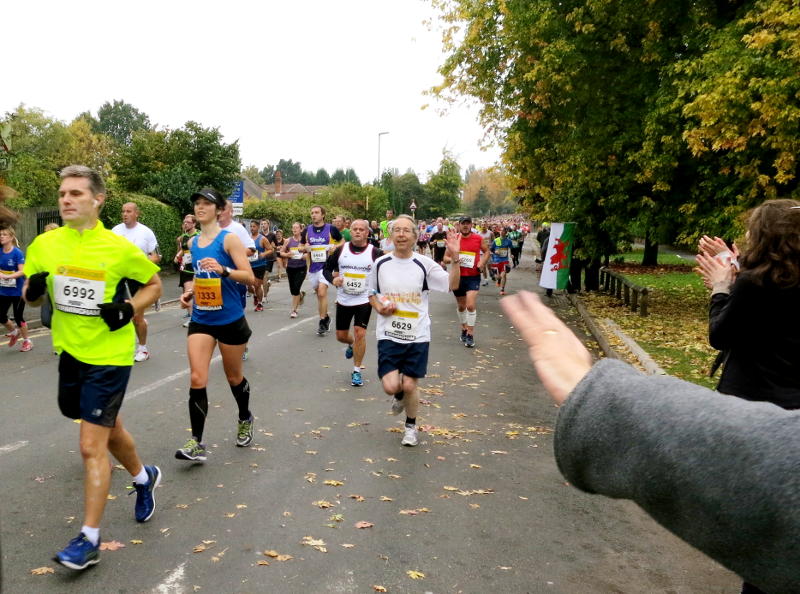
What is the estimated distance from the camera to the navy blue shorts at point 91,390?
13.2 ft

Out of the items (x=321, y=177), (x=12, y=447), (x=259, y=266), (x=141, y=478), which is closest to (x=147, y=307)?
(x=141, y=478)

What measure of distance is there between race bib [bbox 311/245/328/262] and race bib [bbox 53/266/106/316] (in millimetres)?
9309

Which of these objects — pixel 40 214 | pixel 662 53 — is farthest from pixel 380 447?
pixel 40 214

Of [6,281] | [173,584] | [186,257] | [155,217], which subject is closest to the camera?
[173,584]

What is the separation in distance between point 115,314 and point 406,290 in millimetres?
3042

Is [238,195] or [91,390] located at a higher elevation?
[238,195]

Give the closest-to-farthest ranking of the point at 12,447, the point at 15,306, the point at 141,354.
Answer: the point at 12,447 < the point at 141,354 < the point at 15,306

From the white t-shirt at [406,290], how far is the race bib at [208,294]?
1576mm

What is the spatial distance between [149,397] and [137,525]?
3319mm

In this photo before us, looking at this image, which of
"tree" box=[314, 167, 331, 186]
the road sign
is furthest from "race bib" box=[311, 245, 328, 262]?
"tree" box=[314, 167, 331, 186]

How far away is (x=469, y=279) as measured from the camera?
40.2 ft

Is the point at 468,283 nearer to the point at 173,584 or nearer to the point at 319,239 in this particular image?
the point at 319,239

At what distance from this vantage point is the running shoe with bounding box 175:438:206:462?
17.9ft

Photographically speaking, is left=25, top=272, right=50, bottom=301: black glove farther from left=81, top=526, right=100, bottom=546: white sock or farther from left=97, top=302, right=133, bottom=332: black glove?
left=81, top=526, right=100, bottom=546: white sock
